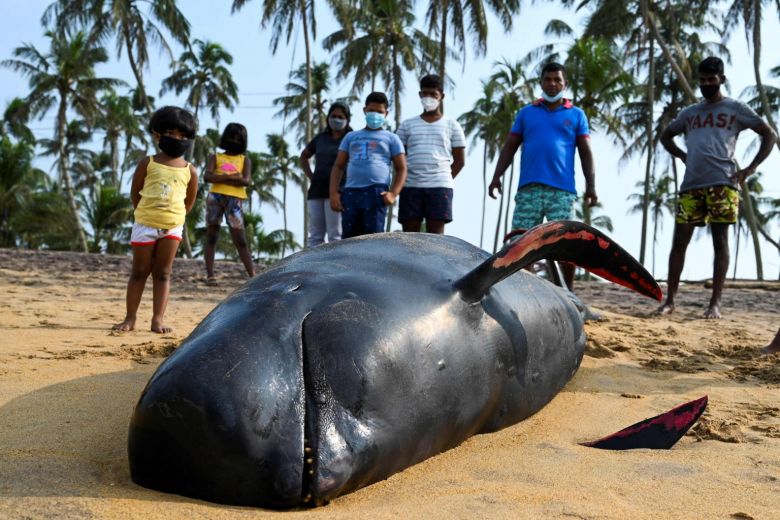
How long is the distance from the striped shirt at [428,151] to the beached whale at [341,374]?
3298mm

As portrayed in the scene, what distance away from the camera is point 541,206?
5.32 m

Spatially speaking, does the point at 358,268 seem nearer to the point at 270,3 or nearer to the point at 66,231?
the point at 270,3

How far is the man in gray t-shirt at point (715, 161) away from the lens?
5855mm

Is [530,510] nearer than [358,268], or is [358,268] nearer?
[530,510]

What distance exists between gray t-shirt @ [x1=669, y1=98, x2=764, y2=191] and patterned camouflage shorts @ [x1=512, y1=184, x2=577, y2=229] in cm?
144

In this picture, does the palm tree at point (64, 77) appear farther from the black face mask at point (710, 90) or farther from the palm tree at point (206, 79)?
the black face mask at point (710, 90)

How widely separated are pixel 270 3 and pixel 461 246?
24.7 m

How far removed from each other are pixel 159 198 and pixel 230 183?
103 inches

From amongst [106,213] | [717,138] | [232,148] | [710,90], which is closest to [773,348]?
[717,138]

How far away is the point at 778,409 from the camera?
2.77 m

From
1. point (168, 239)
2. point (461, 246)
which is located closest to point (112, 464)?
point (461, 246)

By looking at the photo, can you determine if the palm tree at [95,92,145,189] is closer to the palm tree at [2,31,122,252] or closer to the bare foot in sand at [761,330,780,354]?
the palm tree at [2,31,122,252]

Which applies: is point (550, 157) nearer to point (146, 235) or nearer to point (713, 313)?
point (713, 313)

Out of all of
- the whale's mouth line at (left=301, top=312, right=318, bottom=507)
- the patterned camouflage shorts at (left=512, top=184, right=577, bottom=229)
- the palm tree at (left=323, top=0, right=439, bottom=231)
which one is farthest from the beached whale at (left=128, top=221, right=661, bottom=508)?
the palm tree at (left=323, top=0, right=439, bottom=231)
